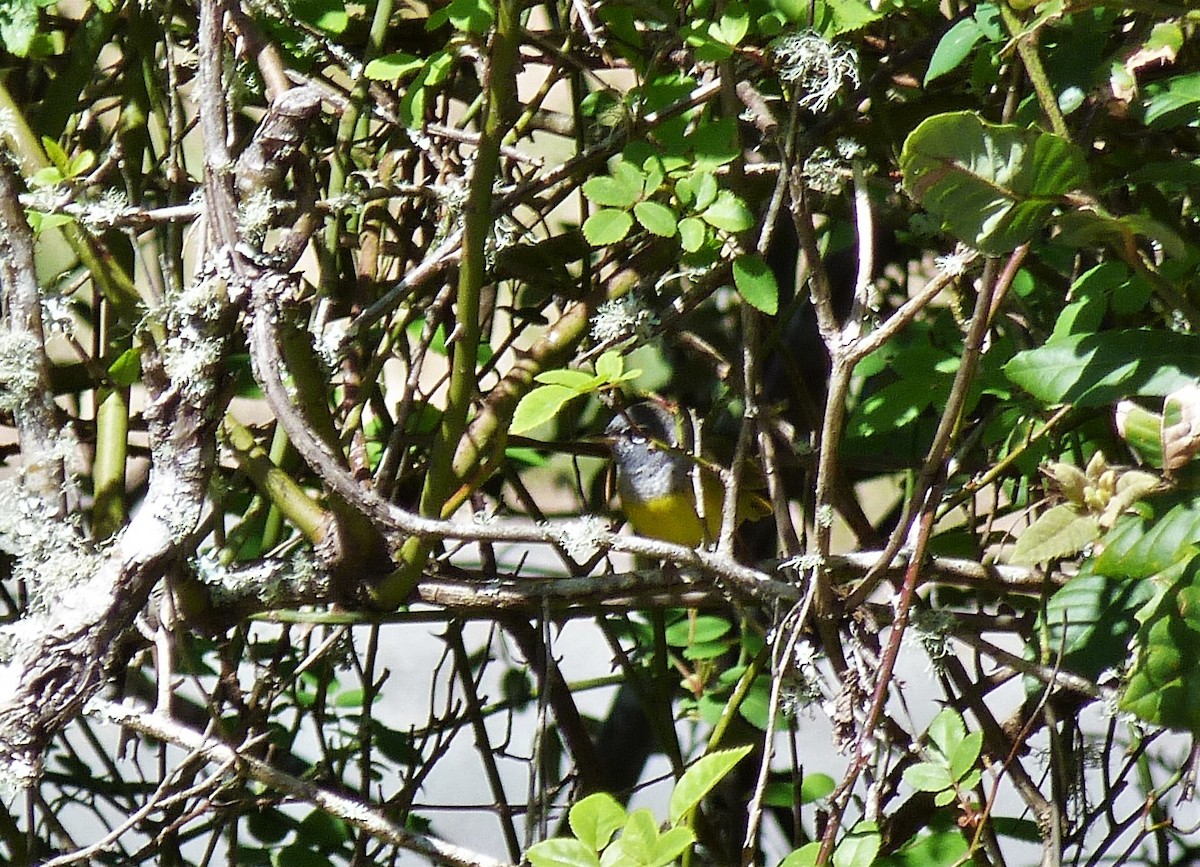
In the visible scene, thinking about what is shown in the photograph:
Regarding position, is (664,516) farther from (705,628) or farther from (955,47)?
(955,47)

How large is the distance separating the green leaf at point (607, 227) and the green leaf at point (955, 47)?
0.24 metres

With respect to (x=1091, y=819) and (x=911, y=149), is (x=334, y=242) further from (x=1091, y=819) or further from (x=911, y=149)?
(x=1091, y=819)

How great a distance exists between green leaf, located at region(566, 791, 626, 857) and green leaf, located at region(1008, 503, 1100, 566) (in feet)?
0.97

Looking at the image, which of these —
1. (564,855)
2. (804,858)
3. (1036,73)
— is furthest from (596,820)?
(1036,73)

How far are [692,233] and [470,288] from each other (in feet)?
0.60

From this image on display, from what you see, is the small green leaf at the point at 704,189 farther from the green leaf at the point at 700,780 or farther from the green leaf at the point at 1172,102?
the green leaf at the point at 700,780

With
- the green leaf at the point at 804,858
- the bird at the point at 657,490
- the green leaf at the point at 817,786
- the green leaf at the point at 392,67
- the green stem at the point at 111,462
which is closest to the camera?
the green leaf at the point at 804,858

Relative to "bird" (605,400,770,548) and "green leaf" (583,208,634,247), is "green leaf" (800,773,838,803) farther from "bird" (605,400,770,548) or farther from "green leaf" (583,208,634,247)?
"green leaf" (583,208,634,247)

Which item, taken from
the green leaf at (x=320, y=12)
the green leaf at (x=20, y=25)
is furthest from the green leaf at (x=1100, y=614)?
the green leaf at (x=20, y=25)

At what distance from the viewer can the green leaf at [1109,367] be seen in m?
0.72

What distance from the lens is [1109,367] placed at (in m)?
0.74

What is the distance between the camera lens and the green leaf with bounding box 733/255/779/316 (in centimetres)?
92

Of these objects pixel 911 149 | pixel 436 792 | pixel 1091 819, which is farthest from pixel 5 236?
pixel 436 792

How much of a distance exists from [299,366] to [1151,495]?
63cm
